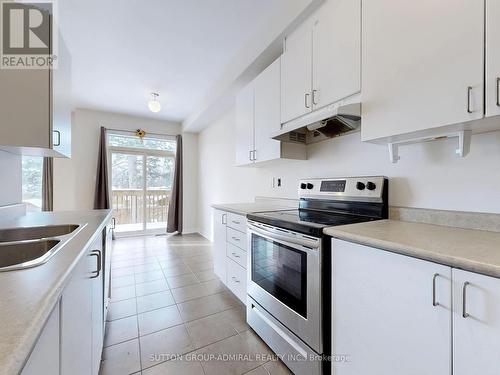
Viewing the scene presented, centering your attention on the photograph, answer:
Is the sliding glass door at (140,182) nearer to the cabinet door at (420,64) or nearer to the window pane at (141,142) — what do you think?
the window pane at (141,142)

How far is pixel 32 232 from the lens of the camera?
143 cm

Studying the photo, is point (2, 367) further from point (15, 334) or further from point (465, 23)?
point (465, 23)

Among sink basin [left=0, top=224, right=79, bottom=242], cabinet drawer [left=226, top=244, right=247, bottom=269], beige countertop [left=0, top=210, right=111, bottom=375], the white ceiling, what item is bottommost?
cabinet drawer [left=226, top=244, right=247, bottom=269]

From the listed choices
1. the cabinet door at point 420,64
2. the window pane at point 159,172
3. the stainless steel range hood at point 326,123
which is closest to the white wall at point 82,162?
the window pane at point 159,172

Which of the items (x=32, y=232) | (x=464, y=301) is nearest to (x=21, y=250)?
(x=32, y=232)

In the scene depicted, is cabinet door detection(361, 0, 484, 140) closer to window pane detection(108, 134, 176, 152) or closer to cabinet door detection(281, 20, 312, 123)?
cabinet door detection(281, 20, 312, 123)

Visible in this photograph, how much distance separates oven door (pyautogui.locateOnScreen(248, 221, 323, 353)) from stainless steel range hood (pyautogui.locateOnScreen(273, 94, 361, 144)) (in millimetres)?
778

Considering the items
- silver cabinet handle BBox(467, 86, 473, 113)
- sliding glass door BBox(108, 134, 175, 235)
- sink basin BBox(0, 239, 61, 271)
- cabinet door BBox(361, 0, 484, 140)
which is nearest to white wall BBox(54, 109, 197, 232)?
sliding glass door BBox(108, 134, 175, 235)

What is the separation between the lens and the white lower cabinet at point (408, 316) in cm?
73

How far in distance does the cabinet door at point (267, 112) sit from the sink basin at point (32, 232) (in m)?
1.64

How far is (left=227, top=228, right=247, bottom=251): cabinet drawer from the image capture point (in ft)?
6.81

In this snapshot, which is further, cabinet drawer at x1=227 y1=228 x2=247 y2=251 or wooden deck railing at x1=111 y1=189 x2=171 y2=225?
wooden deck railing at x1=111 y1=189 x2=171 y2=225

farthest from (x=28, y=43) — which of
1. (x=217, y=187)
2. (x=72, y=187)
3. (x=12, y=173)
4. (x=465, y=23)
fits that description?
(x=72, y=187)

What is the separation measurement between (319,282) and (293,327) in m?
0.40
